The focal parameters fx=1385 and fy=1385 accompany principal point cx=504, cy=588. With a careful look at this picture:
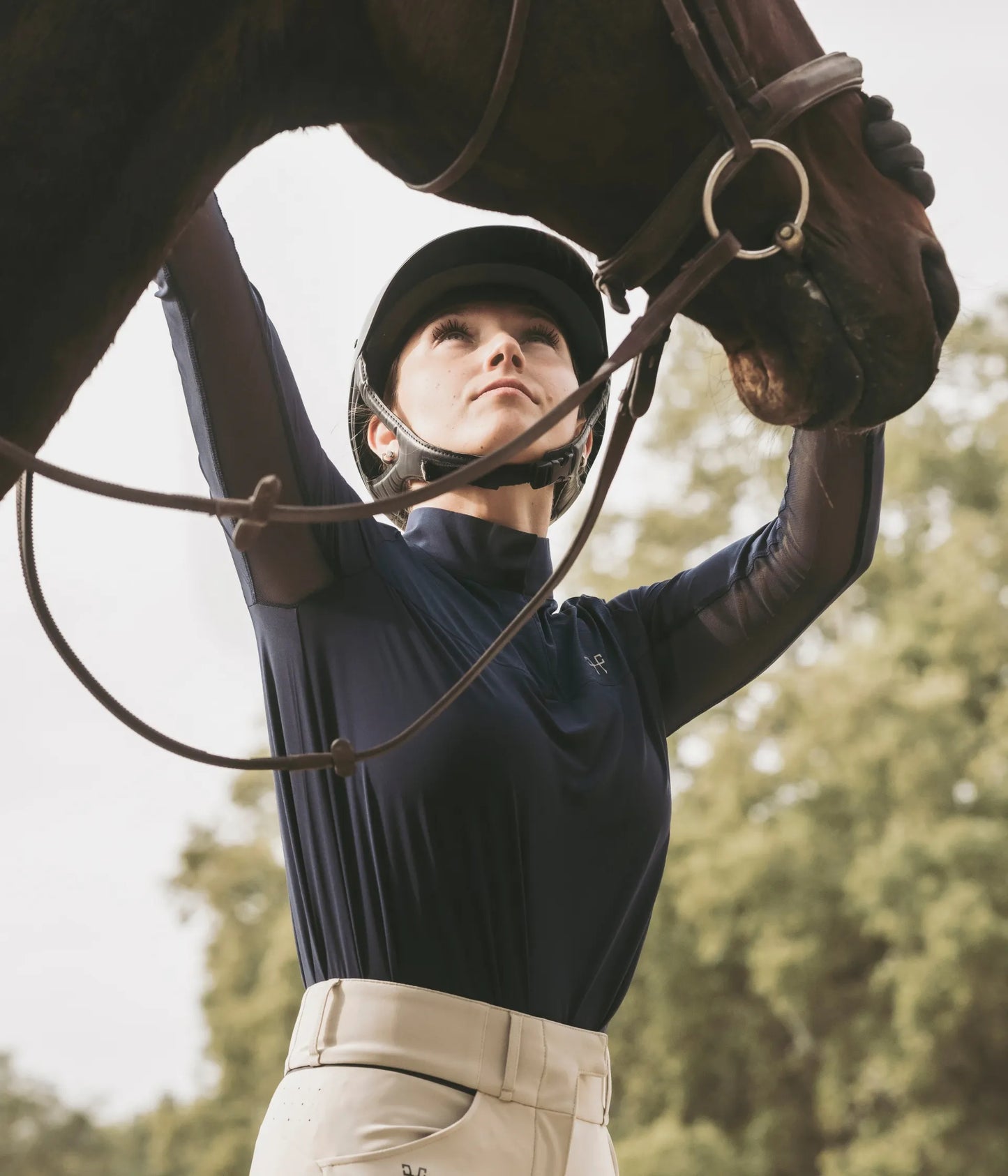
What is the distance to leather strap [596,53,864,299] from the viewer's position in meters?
1.64

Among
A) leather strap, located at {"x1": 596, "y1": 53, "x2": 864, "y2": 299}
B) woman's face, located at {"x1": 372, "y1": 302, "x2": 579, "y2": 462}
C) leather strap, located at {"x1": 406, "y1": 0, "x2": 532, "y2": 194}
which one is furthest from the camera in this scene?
woman's face, located at {"x1": 372, "y1": 302, "x2": 579, "y2": 462}

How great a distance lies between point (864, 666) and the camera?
11.8 metres

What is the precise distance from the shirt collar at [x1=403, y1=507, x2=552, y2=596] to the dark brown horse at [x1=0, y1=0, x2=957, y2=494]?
0.61 metres

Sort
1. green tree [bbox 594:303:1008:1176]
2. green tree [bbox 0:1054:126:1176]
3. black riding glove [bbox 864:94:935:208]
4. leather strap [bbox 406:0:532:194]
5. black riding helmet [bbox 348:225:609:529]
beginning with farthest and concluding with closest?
1. green tree [bbox 0:1054:126:1176]
2. green tree [bbox 594:303:1008:1176]
3. black riding helmet [bbox 348:225:609:529]
4. black riding glove [bbox 864:94:935:208]
5. leather strap [bbox 406:0:532:194]

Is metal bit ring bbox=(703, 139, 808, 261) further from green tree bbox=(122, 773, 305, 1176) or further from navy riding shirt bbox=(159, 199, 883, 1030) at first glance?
green tree bbox=(122, 773, 305, 1176)

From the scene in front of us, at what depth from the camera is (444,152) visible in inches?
65.1

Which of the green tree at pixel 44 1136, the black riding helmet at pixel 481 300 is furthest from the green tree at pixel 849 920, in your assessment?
the green tree at pixel 44 1136

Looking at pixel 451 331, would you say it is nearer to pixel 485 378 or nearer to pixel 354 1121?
pixel 485 378

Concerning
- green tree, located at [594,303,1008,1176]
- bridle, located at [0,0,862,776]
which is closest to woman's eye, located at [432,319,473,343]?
bridle, located at [0,0,862,776]

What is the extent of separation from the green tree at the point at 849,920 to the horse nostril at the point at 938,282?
880 cm

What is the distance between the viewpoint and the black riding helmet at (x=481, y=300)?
234 centimetres

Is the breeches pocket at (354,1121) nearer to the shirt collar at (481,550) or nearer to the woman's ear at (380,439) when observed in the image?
the shirt collar at (481,550)

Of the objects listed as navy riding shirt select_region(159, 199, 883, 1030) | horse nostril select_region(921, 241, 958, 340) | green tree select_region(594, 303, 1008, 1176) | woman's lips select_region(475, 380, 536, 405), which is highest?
green tree select_region(594, 303, 1008, 1176)

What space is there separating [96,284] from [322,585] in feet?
2.13
